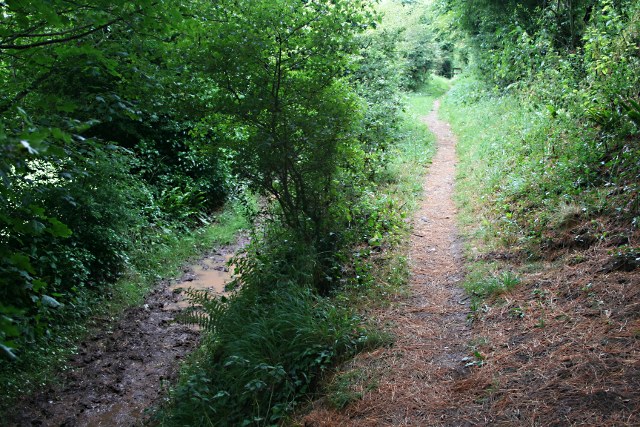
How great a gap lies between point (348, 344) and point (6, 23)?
441cm

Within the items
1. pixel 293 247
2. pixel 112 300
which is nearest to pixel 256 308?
pixel 293 247

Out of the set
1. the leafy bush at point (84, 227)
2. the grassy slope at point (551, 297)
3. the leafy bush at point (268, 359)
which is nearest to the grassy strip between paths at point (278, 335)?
the leafy bush at point (268, 359)

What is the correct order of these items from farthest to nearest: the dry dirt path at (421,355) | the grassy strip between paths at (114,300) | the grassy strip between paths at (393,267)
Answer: the grassy strip between paths at (114,300) → the grassy strip between paths at (393,267) → the dry dirt path at (421,355)

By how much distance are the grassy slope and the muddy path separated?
12.1 feet

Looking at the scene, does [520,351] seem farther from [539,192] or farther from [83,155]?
[83,155]

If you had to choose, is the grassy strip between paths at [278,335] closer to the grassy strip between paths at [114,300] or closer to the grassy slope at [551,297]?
the grassy slope at [551,297]

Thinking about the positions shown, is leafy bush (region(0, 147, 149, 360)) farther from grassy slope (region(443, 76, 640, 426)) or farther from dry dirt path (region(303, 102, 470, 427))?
grassy slope (region(443, 76, 640, 426))

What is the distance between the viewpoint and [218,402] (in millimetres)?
4281

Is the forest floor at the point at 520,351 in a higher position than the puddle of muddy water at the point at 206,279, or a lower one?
lower

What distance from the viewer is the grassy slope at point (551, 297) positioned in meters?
3.26

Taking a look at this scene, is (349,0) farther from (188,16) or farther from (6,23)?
(6,23)

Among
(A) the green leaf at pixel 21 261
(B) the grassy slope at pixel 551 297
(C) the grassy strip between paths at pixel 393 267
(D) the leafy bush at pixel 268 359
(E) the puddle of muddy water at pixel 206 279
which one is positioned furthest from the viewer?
(E) the puddle of muddy water at pixel 206 279

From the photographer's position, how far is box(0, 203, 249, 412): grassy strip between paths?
5.39 meters

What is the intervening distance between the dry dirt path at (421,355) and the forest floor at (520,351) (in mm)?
11
